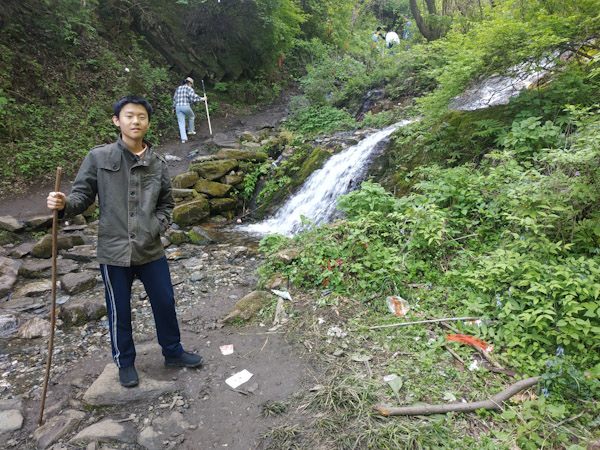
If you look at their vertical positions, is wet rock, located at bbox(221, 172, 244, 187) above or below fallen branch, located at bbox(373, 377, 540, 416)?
above

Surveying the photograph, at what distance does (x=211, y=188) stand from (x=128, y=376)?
23.2 feet

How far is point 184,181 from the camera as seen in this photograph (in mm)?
9328

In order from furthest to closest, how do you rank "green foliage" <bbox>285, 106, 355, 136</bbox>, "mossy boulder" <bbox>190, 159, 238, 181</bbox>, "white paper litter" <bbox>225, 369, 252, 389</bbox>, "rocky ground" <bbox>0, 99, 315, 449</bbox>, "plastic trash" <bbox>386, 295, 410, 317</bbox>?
"green foliage" <bbox>285, 106, 355, 136</bbox> < "mossy boulder" <bbox>190, 159, 238, 181</bbox> < "plastic trash" <bbox>386, 295, 410, 317</bbox> < "white paper litter" <bbox>225, 369, 252, 389</bbox> < "rocky ground" <bbox>0, 99, 315, 449</bbox>

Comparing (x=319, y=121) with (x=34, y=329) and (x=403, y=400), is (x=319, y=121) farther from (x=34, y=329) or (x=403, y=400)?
(x=403, y=400)

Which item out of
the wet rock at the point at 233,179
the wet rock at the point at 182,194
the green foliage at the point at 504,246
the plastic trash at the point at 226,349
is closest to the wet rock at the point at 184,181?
the wet rock at the point at 182,194

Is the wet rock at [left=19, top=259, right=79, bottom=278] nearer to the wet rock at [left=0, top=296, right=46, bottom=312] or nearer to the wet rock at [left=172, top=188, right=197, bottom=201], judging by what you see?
the wet rock at [left=0, top=296, right=46, bottom=312]

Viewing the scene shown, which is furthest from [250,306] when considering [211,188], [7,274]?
[211,188]

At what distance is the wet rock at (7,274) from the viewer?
515 centimetres

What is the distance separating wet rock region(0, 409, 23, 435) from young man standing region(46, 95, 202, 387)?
2.51ft

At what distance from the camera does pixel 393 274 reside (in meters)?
3.86

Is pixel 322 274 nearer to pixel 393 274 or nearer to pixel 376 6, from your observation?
pixel 393 274

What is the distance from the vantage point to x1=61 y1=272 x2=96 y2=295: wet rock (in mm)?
5141

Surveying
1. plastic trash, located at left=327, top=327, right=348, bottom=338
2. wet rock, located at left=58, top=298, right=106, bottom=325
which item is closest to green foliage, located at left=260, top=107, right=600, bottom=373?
plastic trash, located at left=327, top=327, right=348, bottom=338

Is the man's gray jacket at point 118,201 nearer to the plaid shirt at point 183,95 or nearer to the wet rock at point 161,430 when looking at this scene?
the wet rock at point 161,430
